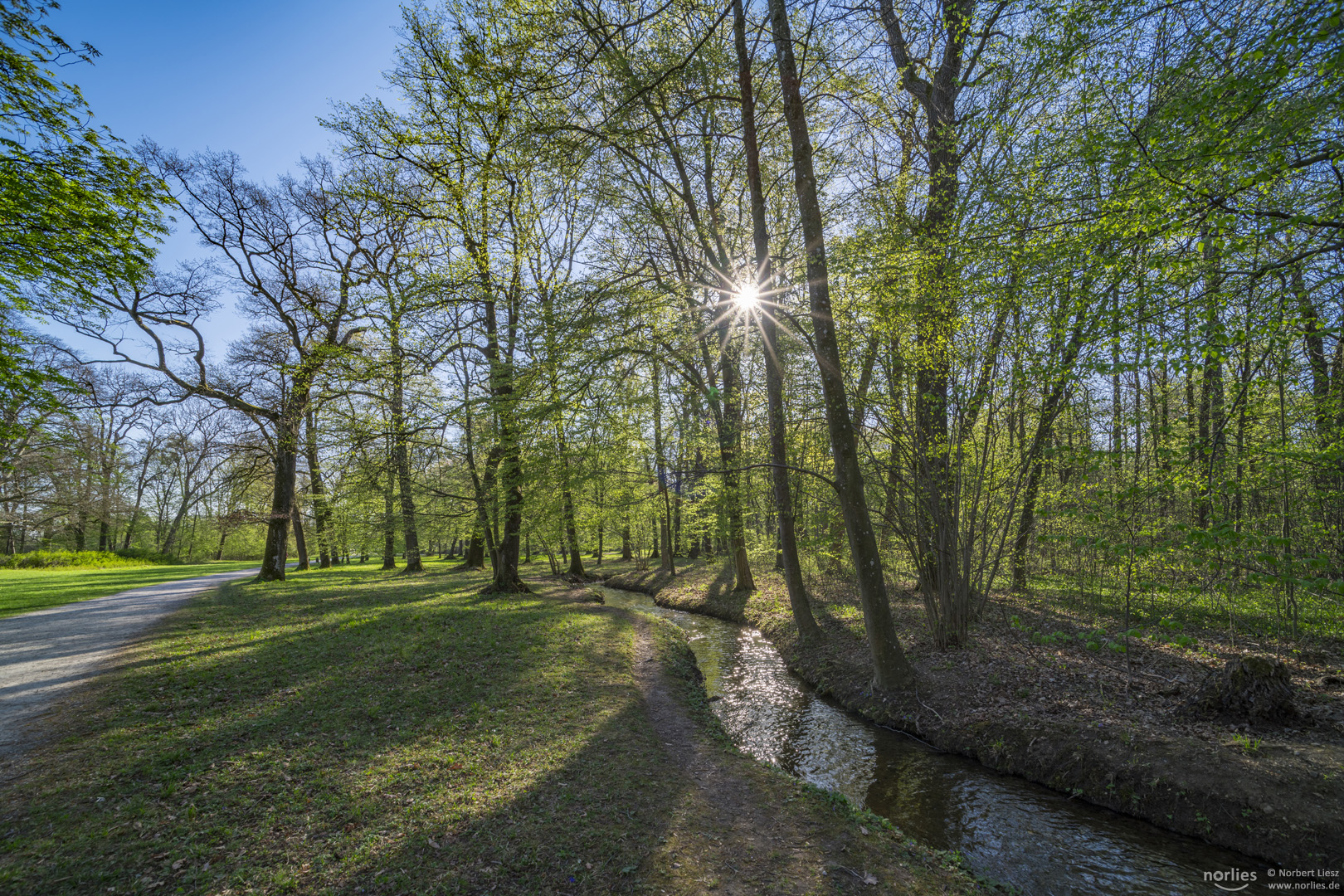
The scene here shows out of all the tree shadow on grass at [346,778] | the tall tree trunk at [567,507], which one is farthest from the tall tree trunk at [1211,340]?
the tall tree trunk at [567,507]

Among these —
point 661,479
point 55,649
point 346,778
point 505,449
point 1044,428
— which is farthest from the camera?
point 661,479

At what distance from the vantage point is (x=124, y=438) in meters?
32.8

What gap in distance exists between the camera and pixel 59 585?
52.6 ft

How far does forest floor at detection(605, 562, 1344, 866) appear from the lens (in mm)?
4340

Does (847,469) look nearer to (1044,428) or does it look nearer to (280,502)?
(1044,428)

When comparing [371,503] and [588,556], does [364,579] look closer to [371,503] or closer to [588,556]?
[371,503]

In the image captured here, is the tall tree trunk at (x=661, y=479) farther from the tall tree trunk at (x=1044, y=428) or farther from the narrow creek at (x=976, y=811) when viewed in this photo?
the tall tree trunk at (x=1044, y=428)

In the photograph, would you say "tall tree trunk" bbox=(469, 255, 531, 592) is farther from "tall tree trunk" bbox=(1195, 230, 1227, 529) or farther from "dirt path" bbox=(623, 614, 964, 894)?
"tall tree trunk" bbox=(1195, 230, 1227, 529)

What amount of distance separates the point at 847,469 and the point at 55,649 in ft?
42.6

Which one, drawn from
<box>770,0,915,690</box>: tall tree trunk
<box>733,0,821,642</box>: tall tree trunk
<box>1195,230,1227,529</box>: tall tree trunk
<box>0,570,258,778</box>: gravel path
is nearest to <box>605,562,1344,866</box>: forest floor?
<box>770,0,915,690</box>: tall tree trunk

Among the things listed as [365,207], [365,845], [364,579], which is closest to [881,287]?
[365,845]

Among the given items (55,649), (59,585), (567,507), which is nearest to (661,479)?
(567,507)

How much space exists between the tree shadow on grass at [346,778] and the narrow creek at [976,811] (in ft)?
7.04

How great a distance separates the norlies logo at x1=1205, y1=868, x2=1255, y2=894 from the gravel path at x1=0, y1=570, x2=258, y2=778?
10214 millimetres
